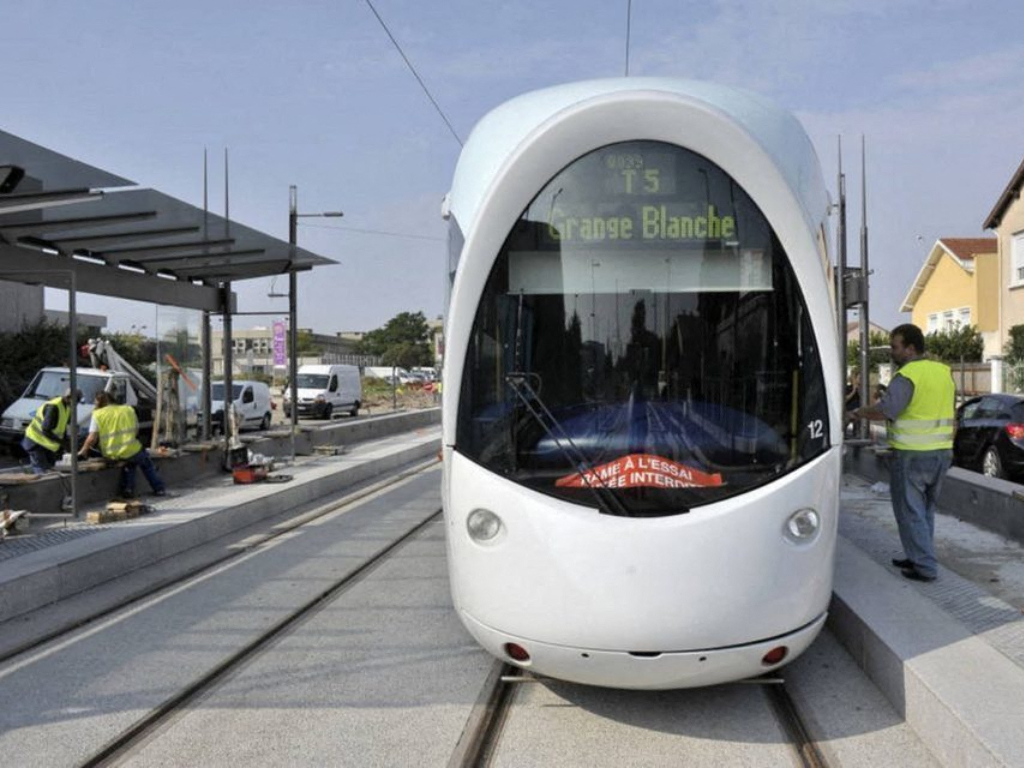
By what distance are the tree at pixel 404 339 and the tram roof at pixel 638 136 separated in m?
99.9

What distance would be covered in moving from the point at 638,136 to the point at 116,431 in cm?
821

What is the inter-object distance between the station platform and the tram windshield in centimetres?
122

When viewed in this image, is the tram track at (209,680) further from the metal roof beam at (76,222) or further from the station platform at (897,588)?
the metal roof beam at (76,222)

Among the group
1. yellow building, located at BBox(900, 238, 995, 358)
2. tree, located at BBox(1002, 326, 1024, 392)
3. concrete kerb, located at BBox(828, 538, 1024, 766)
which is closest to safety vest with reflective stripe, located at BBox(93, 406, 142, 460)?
concrete kerb, located at BBox(828, 538, 1024, 766)

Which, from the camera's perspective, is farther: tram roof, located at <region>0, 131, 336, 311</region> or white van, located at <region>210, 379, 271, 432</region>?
white van, located at <region>210, 379, 271, 432</region>

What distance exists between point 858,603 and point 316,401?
30.2m

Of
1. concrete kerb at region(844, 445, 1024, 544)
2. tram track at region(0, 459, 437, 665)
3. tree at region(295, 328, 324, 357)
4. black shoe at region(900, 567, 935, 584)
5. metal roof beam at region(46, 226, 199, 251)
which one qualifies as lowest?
tram track at region(0, 459, 437, 665)

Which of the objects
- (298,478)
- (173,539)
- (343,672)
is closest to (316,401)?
(298,478)

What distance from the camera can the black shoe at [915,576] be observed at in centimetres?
A: 627

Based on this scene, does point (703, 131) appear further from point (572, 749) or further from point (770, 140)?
point (572, 749)

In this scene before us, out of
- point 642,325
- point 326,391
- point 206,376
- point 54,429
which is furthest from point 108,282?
point 326,391

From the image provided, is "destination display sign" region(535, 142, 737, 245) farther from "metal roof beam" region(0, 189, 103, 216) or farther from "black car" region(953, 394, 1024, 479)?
"black car" region(953, 394, 1024, 479)

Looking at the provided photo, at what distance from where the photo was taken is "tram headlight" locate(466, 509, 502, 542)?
4.36m

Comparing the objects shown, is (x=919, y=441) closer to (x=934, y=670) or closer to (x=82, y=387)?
(x=934, y=670)
